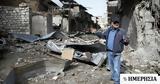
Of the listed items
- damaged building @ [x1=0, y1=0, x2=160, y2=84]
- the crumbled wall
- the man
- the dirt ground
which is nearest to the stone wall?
damaged building @ [x1=0, y1=0, x2=160, y2=84]

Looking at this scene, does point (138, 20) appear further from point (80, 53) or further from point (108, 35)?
Result: point (108, 35)

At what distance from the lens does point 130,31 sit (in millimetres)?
15109

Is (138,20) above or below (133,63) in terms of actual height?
above

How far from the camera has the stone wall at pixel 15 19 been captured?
17.5m

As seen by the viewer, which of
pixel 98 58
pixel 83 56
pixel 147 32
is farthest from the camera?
pixel 147 32

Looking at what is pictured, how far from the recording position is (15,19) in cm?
1762

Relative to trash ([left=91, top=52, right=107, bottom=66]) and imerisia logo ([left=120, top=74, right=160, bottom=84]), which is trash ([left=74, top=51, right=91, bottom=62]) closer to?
trash ([left=91, top=52, right=107, bottom=66])

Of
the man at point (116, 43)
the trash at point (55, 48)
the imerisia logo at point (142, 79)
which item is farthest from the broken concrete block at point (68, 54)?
the imerisia logo at point (142, 79)

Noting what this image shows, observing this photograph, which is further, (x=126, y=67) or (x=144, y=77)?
(x=126, y=67)

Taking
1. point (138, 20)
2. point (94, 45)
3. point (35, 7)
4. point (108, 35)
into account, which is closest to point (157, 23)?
point (138, 20)

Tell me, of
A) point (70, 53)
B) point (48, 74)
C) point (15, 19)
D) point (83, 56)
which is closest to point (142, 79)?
point (48, 74)

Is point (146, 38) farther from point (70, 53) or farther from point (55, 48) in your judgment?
point (55, 48)

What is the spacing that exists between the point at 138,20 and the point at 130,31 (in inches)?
104

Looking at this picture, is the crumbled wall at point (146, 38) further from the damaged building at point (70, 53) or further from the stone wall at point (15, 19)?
the stone wall at point (15, 19)
